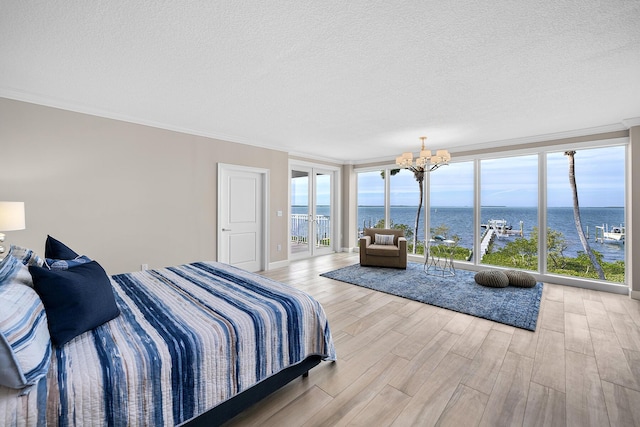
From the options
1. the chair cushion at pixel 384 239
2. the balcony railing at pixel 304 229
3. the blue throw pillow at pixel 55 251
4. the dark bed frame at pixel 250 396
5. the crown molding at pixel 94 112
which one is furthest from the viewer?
the balcony railing at pixel 304 229

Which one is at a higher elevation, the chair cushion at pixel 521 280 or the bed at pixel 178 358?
the bed at pixel 178 358

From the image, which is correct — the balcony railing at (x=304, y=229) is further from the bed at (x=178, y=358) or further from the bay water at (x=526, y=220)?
the bed at (x=178, y=358)

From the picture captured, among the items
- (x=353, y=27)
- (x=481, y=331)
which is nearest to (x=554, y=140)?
(x=481, y=331)

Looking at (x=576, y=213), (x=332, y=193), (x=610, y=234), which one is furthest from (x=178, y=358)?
(x=332, y=193)

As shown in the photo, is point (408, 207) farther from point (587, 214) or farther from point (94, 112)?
point (94, 112)

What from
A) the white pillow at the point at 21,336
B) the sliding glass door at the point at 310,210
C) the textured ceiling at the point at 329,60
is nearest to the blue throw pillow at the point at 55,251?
the white pillow at the point at 21,336

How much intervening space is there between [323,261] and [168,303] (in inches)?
174

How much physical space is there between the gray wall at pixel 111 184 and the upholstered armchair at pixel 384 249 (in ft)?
9.50

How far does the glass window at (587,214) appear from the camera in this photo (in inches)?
161

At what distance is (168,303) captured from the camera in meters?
1.87

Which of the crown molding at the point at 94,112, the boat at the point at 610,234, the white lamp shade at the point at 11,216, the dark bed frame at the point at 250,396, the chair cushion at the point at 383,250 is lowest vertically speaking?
the dark bed frame at the point at 250,396

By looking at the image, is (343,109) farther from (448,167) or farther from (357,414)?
(448,167)

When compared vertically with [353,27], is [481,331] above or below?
below

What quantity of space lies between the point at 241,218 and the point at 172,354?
3.76 meters
